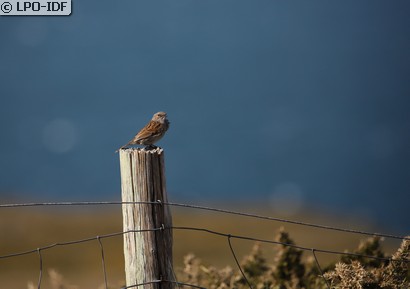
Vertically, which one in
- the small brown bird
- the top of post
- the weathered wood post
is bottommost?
the weathered wood post

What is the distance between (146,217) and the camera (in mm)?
3594

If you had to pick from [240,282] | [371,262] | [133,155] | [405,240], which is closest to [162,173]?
[133,155]

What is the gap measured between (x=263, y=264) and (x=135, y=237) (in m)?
2.88

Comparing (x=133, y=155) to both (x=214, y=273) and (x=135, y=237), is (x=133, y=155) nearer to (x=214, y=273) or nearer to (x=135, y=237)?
(x=135, y=237)

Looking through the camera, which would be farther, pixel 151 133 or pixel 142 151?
pixel 151 133

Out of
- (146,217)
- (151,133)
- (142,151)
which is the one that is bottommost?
(146,217)

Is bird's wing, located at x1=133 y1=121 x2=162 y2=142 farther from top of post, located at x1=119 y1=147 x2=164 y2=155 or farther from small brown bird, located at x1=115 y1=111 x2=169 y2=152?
top of post, located at x1=119 y1=147 x2=164 y2=155

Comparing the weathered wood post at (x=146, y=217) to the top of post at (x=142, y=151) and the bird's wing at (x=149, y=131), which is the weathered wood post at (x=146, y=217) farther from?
the bird's wing at (x=149, y=131)

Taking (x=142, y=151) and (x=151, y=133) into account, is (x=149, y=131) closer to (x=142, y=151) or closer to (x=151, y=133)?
(x=151, y=133)

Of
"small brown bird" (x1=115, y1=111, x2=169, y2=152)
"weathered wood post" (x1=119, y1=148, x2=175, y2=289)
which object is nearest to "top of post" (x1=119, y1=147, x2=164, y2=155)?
"weathered wood post" (x1=119, y1=148, x2=175, y2=289)

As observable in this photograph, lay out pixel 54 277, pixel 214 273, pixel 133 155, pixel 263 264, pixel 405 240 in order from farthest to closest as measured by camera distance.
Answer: pixel 263 264 < pixel 214 273 < pixel 54 277 < pixel 405 240 < pixel 133 155

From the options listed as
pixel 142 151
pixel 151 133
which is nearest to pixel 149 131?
pixel 151 133

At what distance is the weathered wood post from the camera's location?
3.59 m

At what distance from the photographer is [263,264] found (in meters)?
6.25
